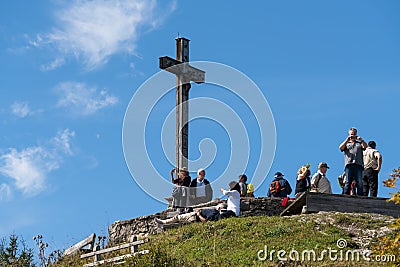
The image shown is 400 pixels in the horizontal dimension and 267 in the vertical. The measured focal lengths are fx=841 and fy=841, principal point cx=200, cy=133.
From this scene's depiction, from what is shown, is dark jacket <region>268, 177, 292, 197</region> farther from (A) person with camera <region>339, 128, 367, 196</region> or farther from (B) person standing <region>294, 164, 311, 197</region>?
(A) person with camera <region>339, 128, 367, 196</region>

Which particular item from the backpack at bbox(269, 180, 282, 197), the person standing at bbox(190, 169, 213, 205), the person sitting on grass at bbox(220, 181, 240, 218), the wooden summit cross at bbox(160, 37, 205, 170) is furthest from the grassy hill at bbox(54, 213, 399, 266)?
the wooden summit cross at bbox(160, 37, 205, 170)

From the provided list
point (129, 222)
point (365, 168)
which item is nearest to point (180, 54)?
point (129, 222)

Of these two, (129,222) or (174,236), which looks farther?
(129,222)

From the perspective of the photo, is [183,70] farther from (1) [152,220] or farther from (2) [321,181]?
(2) [321,181]

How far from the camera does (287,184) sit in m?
24.8

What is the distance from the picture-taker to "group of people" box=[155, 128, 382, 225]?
22547mm

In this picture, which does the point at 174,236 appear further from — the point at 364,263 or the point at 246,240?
the point at 364,263

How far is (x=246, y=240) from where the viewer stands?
1956 centimetres

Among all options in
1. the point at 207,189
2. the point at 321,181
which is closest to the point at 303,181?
the point at 321,181

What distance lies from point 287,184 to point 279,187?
0.29 m

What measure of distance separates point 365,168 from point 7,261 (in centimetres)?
996

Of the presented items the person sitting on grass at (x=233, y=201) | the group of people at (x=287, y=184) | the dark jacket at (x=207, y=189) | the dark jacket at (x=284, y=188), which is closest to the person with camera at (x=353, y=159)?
the group of people at (x=287, y=184)

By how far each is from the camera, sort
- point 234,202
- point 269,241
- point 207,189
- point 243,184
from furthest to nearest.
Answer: point 243,184
point 207,189
point 234,202
point 269,241

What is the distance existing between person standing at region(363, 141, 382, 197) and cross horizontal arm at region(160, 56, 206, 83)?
21.1 feet
